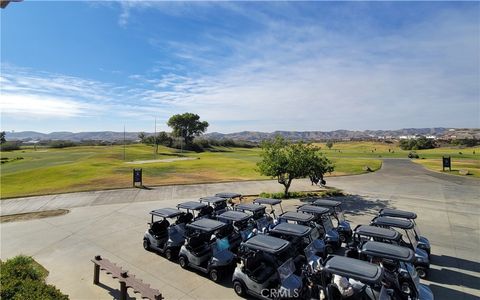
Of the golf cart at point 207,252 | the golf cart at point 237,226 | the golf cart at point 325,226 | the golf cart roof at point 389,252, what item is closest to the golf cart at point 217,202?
the golf cart at point 237,226

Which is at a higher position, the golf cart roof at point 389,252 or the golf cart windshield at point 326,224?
the golf cart roof at point 389,252

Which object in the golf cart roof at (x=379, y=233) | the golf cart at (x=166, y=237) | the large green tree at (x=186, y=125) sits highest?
the large green tree at (x=186, y=125)

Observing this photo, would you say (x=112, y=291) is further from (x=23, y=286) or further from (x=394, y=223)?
(x=394, y=223)

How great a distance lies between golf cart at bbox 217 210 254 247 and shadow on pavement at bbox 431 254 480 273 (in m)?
7.64

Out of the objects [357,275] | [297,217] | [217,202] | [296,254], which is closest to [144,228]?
[217,202]

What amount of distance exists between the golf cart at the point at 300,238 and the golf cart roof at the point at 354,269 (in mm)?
2371

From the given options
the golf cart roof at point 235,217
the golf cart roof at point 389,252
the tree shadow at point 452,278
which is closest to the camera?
the golf cart roof at point 389,252

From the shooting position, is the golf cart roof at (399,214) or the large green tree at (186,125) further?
the large green tree at (186,125)

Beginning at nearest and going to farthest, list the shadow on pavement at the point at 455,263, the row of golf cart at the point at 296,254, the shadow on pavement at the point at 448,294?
the row of golf cart at the point at 296,254
the shadow on pavement at the point at 448,294
the shadow on pavement at the point at 455,263

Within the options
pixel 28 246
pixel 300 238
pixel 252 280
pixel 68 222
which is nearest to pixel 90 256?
pixel 28 246

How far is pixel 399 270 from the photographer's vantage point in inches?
334

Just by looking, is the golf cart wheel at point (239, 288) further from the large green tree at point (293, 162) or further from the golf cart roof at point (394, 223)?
the large green tree at point (293, 162)

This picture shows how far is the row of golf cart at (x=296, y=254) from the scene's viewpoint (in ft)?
24.2

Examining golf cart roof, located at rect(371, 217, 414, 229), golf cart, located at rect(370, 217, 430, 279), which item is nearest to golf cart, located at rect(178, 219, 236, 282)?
golf cart roof, located at rect(371, 217, 414, 229)
